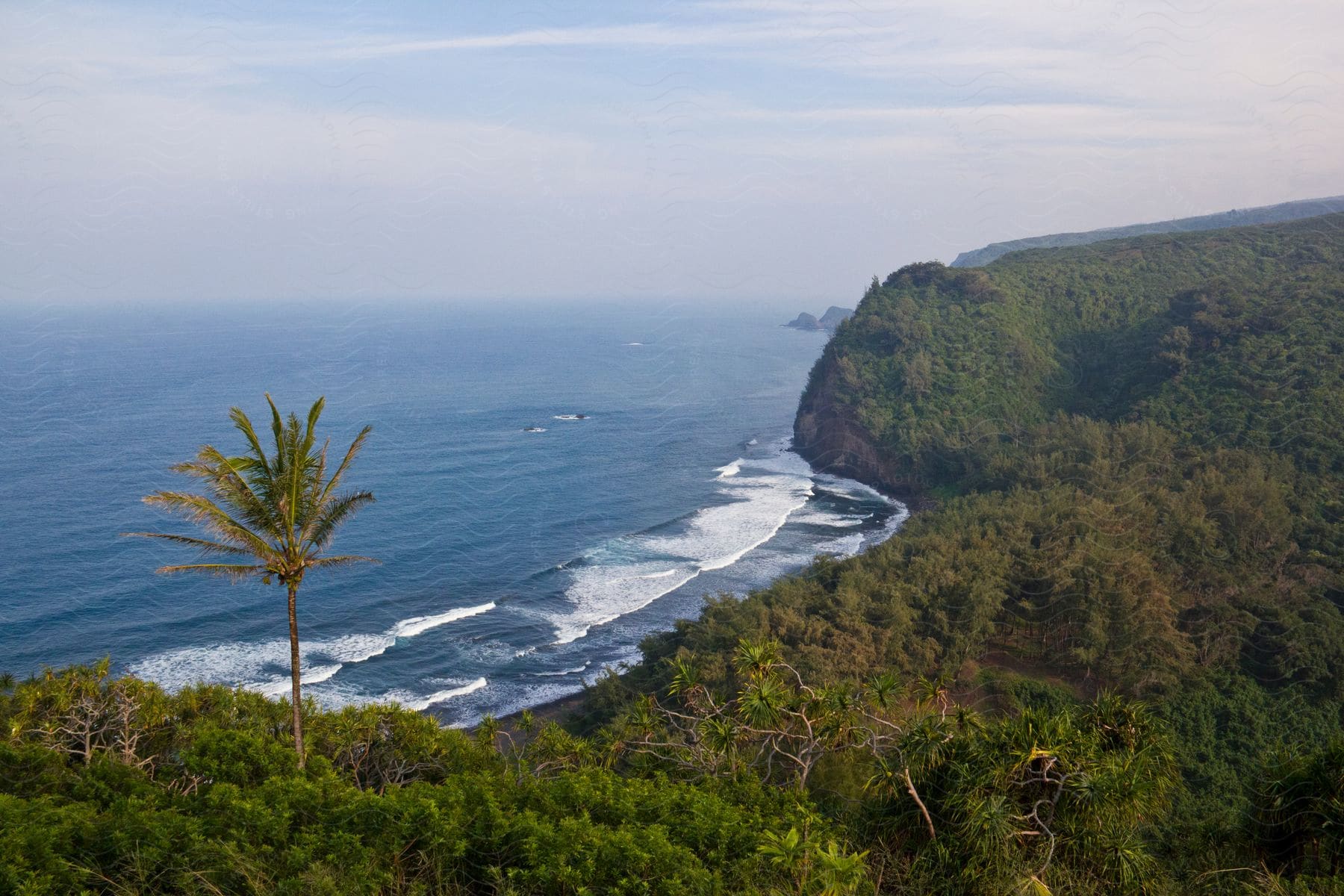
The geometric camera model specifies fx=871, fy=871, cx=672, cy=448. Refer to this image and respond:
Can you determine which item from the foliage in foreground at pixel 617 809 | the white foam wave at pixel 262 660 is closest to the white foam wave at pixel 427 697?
the white foam wave at pixel 262 660

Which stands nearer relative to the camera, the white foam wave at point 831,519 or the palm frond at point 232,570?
the palm frond at point 232,570

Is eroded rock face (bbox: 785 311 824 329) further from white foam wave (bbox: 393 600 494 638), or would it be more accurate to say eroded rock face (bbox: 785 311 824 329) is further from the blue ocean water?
white foam wave (bbox: 393 600 494 638)

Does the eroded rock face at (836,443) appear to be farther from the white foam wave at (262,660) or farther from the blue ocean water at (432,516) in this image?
the white foam wave at (262,660)

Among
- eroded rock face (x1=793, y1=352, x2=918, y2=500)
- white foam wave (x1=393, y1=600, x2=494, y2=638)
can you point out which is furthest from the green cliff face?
white foam wave (x1=393, y1=600, x2=494, y2=638)

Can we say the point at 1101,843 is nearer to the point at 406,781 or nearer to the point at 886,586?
the point at 406,781

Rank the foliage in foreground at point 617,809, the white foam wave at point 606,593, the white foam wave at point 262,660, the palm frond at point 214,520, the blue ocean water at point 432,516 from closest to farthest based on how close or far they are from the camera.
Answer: the foliage in foreground at point 617,809, the palm frond at point 214,520, the white foam wave at point 262,660, the blue ocean water at point 432,516, the white foam wave at point 606,593

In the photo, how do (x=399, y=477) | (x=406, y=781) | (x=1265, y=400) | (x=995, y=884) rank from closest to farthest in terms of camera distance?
(x=995, y=884) < (x=406, y=781) < (x=1265, y=400) < (x=399, y=477)

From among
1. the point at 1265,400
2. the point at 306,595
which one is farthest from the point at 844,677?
the point at 1265,400
